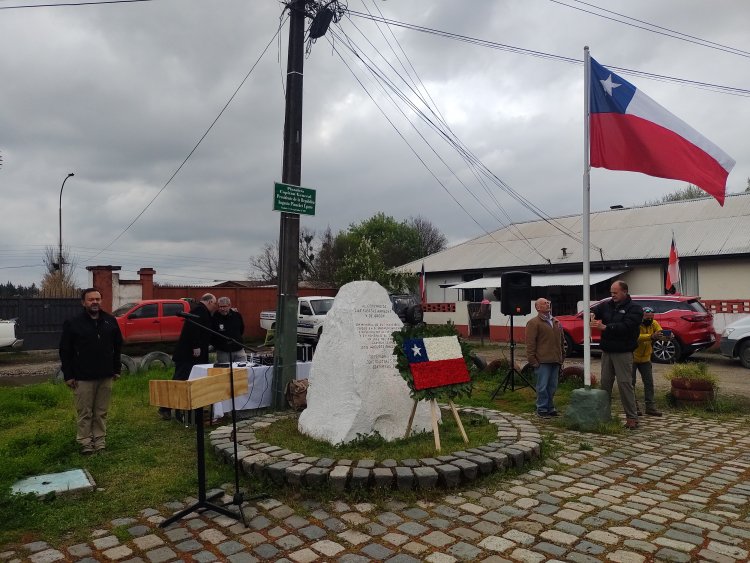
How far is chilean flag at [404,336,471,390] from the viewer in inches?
201

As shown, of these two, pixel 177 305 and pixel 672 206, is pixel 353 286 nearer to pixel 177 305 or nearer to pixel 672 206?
pixel 177 305

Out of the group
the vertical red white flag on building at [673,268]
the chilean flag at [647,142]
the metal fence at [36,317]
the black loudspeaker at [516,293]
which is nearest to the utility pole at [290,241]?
the chilean flag at [647,142]

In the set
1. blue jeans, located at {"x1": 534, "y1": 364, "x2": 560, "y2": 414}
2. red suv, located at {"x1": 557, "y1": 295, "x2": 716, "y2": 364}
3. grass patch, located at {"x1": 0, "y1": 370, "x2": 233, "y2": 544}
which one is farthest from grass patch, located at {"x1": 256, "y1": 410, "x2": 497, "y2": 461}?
red suv, located at {"x1": 557, "y1": 295, "x2": 716, "y2": 364}

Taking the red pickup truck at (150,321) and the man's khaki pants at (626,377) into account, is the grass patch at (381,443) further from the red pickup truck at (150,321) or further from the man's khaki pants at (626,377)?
the red pickup truck at (150,321)

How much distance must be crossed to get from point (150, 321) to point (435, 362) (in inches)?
529

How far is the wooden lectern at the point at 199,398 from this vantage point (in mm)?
3857

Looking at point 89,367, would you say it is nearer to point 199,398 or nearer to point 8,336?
point 199,398

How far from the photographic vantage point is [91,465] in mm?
5215

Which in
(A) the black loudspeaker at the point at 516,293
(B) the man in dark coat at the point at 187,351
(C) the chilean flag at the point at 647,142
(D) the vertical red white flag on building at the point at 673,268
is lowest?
(B) the man in dark coat at the point at 187,351

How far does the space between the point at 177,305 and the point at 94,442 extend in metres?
11.9

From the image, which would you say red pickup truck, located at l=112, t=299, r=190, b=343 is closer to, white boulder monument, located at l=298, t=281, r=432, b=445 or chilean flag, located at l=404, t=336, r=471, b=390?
white boulder monument, located at l=298, t=281, r=432, b=445

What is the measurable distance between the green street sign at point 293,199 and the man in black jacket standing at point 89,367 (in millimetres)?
2590

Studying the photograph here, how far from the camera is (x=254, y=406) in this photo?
24.5 ft

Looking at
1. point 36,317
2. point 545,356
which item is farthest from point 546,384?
point 36,317
